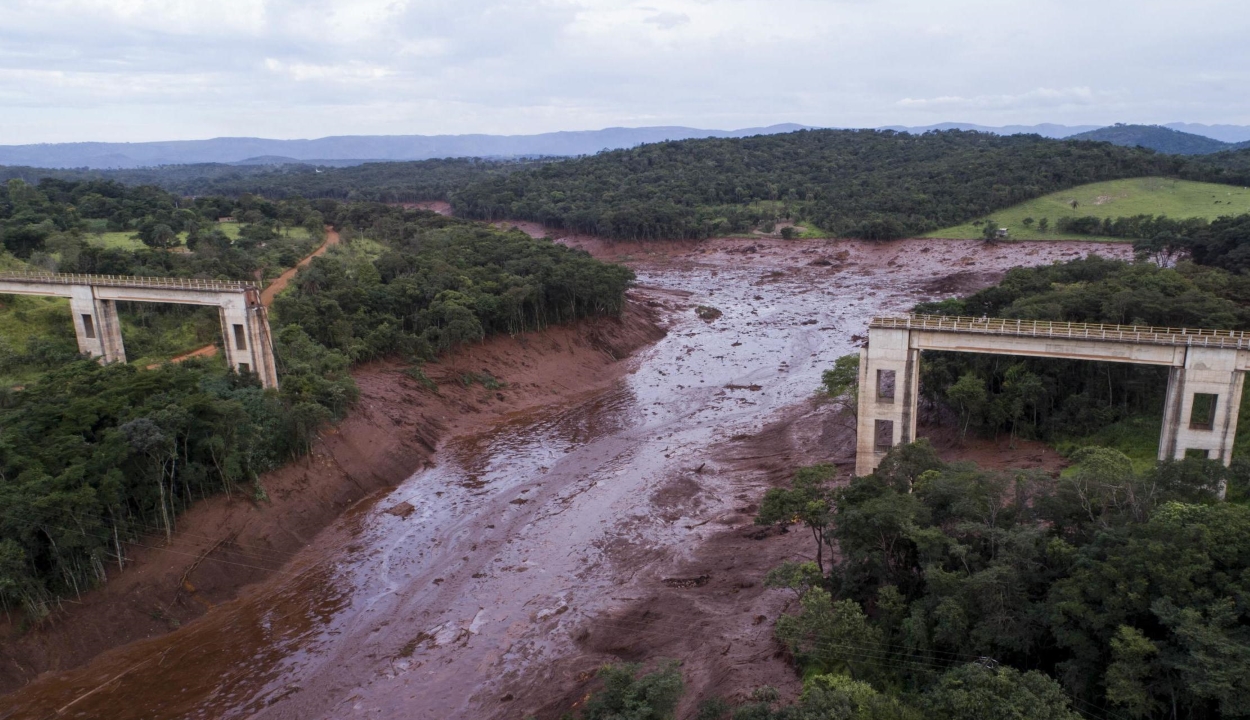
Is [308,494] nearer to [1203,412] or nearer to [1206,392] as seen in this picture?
[1206,392]

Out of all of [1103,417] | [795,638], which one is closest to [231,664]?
[795,638]

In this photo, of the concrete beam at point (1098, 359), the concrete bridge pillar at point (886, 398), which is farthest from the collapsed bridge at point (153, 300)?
the concrete beam at point (1098, 359)

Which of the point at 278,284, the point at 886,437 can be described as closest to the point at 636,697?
the point at 886,437

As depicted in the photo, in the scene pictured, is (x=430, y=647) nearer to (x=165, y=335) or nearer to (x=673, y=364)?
(x=165, y=335)

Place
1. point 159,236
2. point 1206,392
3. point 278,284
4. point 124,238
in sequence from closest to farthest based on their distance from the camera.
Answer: point 1206,392 < point 278,284 < point 159,236 < point 124,238

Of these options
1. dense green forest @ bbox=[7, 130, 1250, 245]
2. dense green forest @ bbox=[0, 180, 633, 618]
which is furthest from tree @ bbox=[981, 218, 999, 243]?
dense green forest @ bbox=[0, 180, 633, 618]

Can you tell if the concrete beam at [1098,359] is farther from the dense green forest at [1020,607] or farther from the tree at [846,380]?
the tree at [846,380]

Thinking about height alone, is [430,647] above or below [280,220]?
below
